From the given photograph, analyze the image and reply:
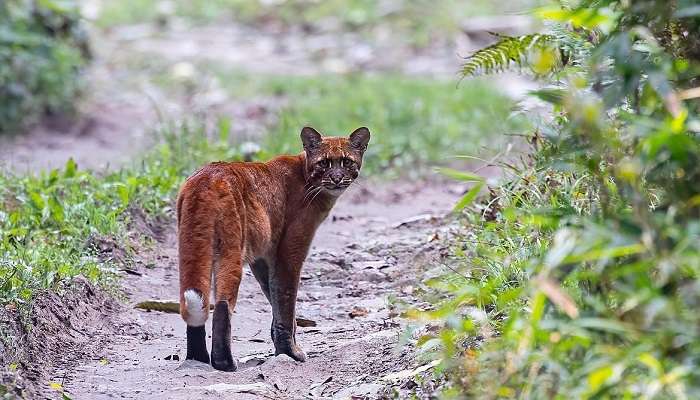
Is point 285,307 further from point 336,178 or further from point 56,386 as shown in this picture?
point 56,386

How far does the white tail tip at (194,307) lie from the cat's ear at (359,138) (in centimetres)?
174

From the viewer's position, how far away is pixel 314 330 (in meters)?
6.11

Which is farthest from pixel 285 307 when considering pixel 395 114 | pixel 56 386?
pixel 395 114

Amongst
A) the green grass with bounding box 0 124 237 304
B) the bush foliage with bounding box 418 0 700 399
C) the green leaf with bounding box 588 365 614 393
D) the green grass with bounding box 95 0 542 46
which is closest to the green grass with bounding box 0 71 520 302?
the green grass with bounding box 0 124 237 304

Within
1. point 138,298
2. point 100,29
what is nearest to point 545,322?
point 138,298

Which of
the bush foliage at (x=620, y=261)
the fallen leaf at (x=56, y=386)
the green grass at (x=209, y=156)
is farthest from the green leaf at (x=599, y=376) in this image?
the green grass at (x=209, y=156)

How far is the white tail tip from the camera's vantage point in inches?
187

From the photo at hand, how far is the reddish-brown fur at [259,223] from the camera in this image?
4.92 meters

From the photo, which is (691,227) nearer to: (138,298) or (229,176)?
(229,176)

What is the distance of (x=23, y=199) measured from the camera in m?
6.93

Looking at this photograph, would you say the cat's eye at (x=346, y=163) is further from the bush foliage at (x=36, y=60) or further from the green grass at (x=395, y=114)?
the bush foliage at (x=36, y=60)

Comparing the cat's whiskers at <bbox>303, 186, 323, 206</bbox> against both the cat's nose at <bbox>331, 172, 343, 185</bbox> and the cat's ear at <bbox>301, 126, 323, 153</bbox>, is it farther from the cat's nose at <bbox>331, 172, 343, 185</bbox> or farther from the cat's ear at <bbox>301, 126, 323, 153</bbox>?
the cat's ear at <bbox>301, 126, 323, 153</bbox>

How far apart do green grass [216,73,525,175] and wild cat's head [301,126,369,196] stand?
2.50 metres

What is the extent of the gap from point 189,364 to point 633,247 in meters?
2.55
